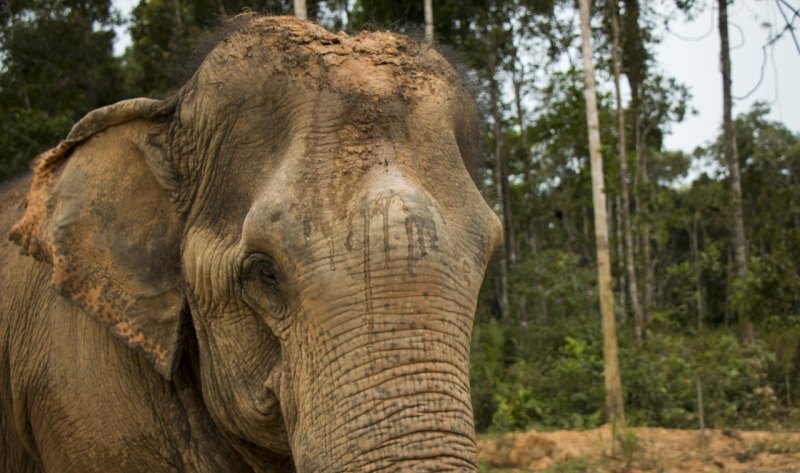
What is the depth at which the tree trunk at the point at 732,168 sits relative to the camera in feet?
53.9

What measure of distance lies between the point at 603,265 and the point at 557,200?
54.1ft

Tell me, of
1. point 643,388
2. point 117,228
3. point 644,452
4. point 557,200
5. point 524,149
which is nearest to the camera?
point 117,228

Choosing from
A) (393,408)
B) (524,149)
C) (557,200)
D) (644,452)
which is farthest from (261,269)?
(557,200)

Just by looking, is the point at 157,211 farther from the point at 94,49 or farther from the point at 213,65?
the point at 94,49

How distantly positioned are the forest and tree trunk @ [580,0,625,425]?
3.75 ft

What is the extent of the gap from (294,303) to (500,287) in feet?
60.1

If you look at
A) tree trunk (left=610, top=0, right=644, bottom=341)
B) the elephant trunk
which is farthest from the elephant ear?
tree trunk (left=610, top=0, right=644, bottom=341)

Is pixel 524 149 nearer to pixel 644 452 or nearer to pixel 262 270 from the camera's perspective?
pixel 644 452

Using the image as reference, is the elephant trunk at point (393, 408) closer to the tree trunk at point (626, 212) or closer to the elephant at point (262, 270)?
the elephant at point (262, 270)

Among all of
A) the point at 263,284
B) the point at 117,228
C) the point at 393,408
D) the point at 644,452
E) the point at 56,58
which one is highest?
the point at 56,58

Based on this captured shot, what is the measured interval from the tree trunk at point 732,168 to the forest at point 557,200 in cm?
5

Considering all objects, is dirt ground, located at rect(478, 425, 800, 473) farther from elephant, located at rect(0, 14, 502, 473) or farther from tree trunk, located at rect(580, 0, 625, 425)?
elephant, located at rect(0, 14, 502, 473)

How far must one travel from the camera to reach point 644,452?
8500 millimetres

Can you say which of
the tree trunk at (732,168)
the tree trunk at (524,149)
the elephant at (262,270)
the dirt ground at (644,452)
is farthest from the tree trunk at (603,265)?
the tree trunk at (524,149)
